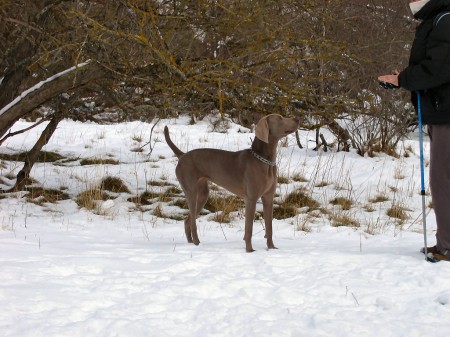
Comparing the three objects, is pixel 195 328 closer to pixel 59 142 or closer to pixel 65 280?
pixel 65 280

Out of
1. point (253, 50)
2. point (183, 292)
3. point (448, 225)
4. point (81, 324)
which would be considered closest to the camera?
point (81, 324)

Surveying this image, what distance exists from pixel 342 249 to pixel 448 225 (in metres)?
0.94

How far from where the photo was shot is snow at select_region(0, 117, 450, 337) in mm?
2777

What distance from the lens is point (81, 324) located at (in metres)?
2.67

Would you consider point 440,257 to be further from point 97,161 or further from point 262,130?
point 97,161

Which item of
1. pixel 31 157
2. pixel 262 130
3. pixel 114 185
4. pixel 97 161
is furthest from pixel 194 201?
pixel 97 161

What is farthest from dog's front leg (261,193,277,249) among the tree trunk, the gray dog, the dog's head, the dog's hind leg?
the tree trunk

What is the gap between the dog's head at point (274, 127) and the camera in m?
4.39

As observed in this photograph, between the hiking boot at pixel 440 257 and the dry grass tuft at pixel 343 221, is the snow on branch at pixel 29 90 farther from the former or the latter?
the hiking boot at pixel 440 257

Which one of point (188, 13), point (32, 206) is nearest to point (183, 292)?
point (188, 13)

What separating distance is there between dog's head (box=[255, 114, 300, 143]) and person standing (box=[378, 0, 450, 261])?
0.90m

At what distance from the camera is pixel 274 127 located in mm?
4453

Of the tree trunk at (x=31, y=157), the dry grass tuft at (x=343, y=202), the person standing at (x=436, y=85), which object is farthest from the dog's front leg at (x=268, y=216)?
the tree trunk at (x=31, y=157)

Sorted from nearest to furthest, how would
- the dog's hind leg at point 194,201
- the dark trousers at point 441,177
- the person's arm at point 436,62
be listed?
1. the person's arm at point 436,62
2. the dark trousers at point 441,177
3. the dog's hind leg at point 194,201
